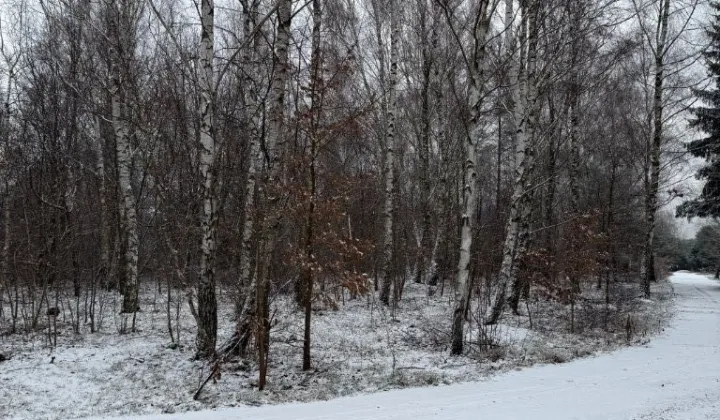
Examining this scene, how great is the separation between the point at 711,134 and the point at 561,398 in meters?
22.9

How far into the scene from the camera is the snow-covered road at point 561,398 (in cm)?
461

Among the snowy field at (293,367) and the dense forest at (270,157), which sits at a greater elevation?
the dense forest at (270,157)

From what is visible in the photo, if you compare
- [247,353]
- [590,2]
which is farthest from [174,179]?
[590,2]

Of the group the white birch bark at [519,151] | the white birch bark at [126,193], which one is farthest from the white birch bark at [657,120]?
the white birch bark at [126,193]

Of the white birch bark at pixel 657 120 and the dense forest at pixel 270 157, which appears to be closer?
the dense forest at pixel 270 157

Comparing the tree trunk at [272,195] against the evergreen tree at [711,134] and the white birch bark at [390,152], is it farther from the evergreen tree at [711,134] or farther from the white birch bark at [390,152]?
the evergreen tree at [711,134]

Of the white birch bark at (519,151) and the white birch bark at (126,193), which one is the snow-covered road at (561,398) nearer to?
the white birch bark at (519,151)

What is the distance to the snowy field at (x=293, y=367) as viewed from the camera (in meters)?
5.18

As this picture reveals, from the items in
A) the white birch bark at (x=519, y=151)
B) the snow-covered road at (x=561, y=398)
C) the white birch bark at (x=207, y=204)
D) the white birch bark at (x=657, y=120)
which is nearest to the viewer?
the snow-covered road at (x=561, y=398)

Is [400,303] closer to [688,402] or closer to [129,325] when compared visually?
[129,325]

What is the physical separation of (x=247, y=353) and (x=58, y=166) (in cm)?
685

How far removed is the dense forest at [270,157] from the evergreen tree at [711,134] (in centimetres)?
402

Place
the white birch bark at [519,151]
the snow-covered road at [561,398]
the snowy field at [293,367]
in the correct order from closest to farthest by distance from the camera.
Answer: the snow-covered road at [561,398]
the snowy field at [293,367]
the white birch bark at [519,151]

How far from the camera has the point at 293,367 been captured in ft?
22.3
